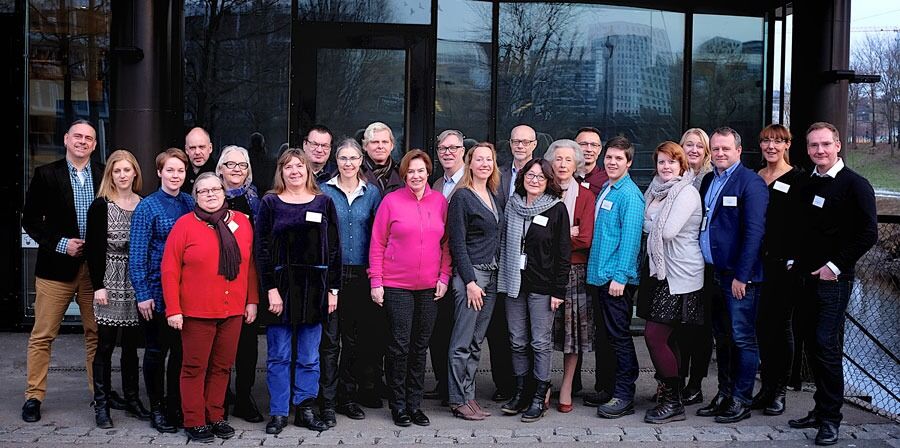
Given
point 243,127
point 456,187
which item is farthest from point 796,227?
point 243,127

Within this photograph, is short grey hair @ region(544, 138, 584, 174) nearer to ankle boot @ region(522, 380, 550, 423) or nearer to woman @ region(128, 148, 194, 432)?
ankle boot @ region(522, 380, 550, 423)

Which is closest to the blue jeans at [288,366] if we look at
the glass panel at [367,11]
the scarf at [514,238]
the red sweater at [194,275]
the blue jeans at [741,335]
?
the red sweater at [194,275]

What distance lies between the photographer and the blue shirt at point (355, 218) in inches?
241

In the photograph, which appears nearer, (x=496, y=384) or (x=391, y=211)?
(x=391, y=211)

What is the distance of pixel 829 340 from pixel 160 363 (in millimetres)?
4093

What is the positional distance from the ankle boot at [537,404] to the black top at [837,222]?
179 cm

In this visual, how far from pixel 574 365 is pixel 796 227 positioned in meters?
1.70

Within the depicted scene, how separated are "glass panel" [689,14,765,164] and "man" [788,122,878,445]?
338cm

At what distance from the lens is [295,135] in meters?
8.93

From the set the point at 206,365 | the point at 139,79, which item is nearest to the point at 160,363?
the point at 206,365

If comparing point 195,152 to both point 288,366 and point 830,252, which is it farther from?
point 830,252

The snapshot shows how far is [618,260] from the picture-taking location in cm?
616

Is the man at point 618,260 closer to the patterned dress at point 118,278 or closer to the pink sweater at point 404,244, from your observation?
the pink sweater at point 404,244

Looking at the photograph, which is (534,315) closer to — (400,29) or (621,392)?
(621,392)
